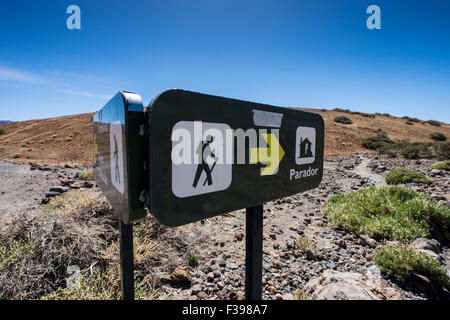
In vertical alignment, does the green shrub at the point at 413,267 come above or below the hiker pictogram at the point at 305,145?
below

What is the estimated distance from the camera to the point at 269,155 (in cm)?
140

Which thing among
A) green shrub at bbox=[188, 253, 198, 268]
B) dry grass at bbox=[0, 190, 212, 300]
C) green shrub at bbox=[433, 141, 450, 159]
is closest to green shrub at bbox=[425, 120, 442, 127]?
green shrub at bbox=[433, 141, 450, 159]

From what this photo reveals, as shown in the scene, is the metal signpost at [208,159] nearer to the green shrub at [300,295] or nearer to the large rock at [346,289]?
the large rock at [346,289]

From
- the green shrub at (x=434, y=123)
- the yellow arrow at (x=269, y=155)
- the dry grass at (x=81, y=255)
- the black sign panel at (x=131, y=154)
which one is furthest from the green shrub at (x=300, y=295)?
the green shrub at (x=434, y=123)

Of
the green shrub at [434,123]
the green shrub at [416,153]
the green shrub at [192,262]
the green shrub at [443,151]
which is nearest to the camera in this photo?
the green shrub at [192,262]

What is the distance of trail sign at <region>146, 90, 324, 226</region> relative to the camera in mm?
895

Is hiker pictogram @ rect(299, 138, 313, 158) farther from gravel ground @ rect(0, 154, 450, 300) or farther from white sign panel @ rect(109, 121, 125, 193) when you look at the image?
gravel ground @ rect(0, 154, 450, 300)

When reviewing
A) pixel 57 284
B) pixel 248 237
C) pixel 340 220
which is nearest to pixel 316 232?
pixel 340 220

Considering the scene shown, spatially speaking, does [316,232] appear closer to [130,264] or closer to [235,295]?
[235,295]

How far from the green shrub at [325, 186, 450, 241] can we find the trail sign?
3397mm

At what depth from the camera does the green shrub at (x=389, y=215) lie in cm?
395

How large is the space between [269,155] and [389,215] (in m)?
4.50

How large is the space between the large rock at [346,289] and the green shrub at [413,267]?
0.60 metres
